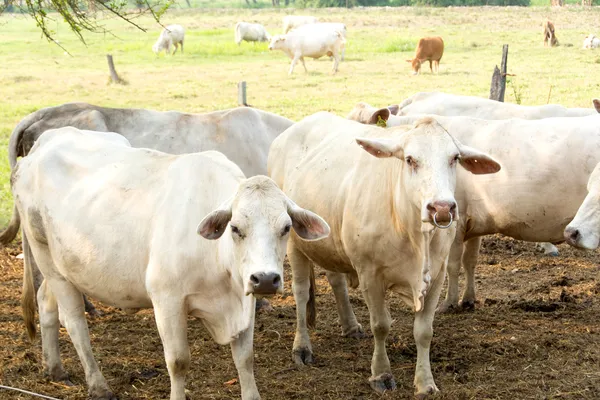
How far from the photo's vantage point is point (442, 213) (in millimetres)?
4445

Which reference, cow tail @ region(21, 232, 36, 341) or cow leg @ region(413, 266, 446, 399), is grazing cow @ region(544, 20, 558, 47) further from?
cow tail @ region(21, 232, 36, 341)

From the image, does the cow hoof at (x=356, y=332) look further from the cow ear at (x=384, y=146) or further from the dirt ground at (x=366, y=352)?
the cow ear at (x=384, y=146)

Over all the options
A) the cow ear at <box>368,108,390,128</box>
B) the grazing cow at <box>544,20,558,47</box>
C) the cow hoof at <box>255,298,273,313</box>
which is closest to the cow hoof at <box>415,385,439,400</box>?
the cow hoof at <box>255,298,273,313</box>

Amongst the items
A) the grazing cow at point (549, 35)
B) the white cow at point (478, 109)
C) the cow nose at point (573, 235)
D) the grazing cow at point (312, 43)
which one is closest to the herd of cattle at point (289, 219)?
the cow nose at point (573, 235)

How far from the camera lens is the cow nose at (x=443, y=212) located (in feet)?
14.6

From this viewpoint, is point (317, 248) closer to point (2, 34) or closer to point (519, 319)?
point (519, 319)

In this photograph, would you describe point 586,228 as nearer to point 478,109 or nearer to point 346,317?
point 346,317

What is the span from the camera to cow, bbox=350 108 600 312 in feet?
21.0

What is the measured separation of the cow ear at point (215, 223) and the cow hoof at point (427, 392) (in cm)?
175

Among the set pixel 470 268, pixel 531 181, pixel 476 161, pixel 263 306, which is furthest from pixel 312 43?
pixel 476 161

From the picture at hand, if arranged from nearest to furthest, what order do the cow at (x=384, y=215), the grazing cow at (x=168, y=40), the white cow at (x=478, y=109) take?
the cow at (x=384, y=215)
the white cow at (x=478, y=109)
the grazing cow at (x=168, y=40)

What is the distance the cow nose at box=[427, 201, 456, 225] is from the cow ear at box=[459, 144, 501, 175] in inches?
21.8

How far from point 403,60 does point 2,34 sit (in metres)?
22.3

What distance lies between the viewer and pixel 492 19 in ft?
129
